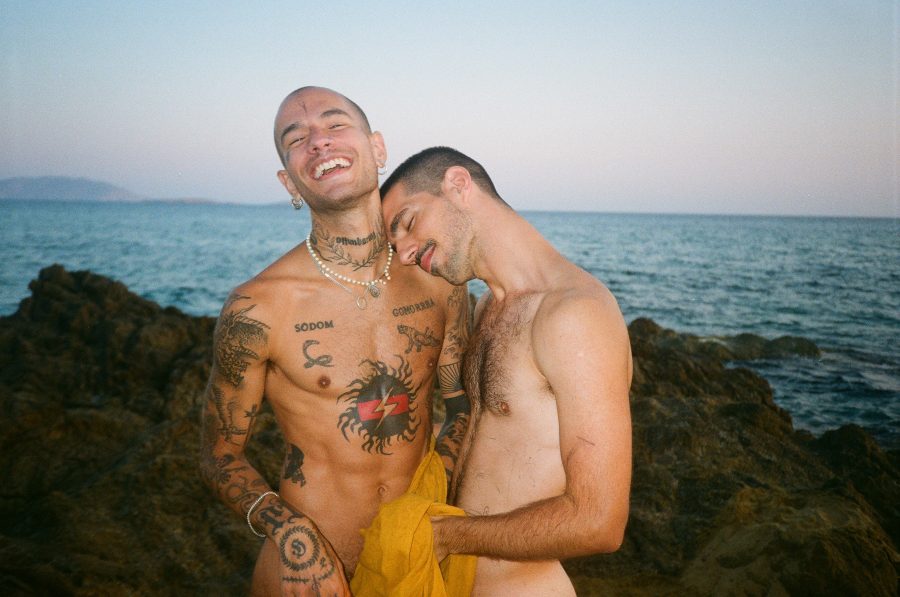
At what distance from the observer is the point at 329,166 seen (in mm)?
2906

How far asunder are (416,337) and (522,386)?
86cm

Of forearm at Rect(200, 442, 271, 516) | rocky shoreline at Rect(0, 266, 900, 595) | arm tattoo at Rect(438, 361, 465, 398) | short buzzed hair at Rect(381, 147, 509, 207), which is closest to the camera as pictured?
forearm at Rect(200, 442, 271, 516)

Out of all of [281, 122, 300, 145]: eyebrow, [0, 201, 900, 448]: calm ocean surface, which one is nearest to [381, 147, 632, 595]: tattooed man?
[281, 122, 300, 145]: eyebrow

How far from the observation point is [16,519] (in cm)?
443

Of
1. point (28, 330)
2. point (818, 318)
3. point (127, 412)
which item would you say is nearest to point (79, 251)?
point (28, 330)

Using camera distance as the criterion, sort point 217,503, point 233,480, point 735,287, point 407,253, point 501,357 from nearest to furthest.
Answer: point 501,357 < point 233,480 < point 407,253 < point 217,503 < point 735,287

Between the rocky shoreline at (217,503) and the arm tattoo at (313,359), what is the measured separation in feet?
7.13

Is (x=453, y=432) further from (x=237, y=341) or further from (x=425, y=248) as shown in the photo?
(x=237, y=341)

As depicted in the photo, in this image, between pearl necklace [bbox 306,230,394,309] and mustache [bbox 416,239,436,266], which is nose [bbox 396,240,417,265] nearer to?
mustache [bbox 416,239,436,266]

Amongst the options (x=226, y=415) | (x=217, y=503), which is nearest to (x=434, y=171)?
(x=226, y=415)

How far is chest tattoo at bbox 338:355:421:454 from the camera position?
2.89 metres

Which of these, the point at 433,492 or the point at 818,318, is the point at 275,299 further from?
the point at 818,318

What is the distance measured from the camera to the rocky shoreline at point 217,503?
12.5 ft

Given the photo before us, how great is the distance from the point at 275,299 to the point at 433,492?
127 centimetres
